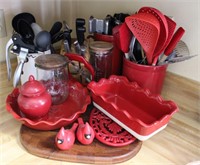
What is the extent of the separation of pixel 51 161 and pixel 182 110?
403 mm

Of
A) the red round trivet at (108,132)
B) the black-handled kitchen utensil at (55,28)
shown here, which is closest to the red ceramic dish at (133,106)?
the red round trivet at (108,132)

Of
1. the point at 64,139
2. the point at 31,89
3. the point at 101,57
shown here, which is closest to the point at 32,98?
the point at 31,89

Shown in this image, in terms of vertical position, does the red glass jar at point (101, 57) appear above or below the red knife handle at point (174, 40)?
below

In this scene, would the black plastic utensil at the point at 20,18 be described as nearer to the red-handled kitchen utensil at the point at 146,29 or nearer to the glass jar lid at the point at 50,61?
the glass jar lid at the point at 50,61

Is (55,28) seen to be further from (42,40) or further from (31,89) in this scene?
(31,89)

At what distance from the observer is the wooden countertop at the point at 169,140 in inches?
19.8

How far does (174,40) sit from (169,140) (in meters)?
0.26

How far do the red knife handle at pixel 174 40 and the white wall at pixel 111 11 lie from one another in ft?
0.43

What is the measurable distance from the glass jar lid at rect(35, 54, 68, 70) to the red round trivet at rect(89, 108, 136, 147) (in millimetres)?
162

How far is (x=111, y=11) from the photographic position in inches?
33.9

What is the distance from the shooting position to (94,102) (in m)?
0.63

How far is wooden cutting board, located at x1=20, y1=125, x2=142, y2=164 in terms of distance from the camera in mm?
498

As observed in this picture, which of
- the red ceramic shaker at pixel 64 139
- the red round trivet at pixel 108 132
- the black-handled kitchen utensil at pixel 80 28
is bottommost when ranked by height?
the red round trivet at pixel 108 132

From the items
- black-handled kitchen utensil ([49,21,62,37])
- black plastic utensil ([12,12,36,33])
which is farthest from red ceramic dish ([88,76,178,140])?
black plastic utensil ([12,12,36,33])
